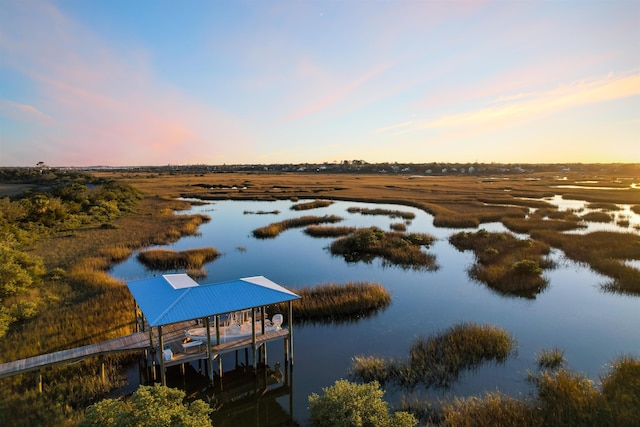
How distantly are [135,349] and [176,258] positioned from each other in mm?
16237

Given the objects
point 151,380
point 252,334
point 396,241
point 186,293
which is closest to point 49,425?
point 151,380

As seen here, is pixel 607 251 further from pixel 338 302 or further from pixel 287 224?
pixel 287 224

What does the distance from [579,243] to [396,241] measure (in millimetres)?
15833

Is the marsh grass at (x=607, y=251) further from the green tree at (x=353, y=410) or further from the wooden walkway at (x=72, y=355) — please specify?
the wooden walkway at (x=72, y=355)

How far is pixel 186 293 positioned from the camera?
13.4 metres

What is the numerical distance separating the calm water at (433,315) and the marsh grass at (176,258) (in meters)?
1.03

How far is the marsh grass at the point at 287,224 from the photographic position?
1532 inches

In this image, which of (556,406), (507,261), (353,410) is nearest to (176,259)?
(353,410)

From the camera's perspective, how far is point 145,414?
836cm

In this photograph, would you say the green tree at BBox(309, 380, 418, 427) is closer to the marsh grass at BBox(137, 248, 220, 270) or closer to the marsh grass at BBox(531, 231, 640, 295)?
the marsh grass at BBox(137, 248, 220, 270)

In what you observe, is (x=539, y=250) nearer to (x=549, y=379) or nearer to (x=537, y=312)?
(x=537, y=312)

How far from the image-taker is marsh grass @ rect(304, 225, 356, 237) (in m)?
39.0

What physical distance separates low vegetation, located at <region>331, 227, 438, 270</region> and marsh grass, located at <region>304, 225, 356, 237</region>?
3.94 meters

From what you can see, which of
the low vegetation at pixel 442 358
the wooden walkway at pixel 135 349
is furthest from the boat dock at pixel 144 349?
the low vegetation at pixel 442 358
